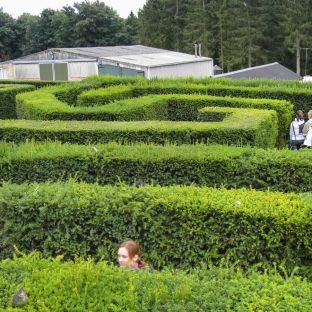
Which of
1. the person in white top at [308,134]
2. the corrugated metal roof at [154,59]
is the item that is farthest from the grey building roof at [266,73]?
the person in white top at [308,134]

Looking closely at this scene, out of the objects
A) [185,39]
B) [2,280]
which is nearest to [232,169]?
[2,280]

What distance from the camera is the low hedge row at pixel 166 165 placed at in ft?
26.2

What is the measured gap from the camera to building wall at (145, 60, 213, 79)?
32.7 metres

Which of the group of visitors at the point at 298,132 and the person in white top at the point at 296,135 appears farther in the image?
the person in white top at the point at 296,135

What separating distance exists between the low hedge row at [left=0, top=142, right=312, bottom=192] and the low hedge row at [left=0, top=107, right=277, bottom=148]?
133 cm

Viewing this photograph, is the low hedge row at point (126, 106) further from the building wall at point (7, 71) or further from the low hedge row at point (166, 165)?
the building wall at point (7, 71)

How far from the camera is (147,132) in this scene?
10086mm

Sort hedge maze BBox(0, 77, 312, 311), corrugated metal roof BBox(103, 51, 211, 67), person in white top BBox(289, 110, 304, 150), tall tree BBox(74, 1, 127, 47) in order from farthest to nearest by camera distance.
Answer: tall tree BBox(74, 1, 127, 47) < corrugated metal roof BBox(103, 51, 211, 67) < person in white top BBox(289, 110, 304, 150) < hedge maze BBox(0, 77, 312, 311)

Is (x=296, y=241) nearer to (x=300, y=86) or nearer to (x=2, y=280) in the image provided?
(x=2, y=280)

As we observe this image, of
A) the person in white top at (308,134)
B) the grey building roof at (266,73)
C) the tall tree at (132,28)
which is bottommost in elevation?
the person in white top at (308,134)

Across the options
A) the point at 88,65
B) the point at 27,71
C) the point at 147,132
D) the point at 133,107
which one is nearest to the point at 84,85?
the point at 133,107

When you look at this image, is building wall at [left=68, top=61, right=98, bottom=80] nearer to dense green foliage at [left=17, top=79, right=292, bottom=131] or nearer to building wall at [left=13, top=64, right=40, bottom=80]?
building wall at [left=13, top=64, right=40, bottom=80]

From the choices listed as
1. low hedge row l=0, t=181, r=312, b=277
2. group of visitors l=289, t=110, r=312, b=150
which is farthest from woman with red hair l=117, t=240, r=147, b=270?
group of visitors l=289, t=110, r=312, b=150

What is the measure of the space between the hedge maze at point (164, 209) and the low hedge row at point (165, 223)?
1 centimetres
